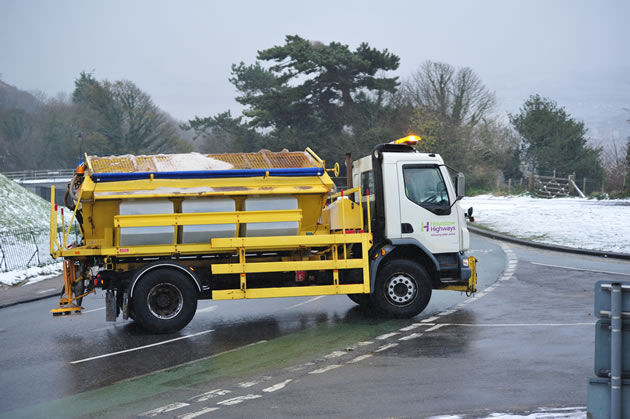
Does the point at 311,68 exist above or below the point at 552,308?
above

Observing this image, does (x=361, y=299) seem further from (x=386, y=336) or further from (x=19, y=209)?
(x=19, y=209)

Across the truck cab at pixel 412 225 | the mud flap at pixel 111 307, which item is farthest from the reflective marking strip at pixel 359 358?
the mud flap at pixel 111 307

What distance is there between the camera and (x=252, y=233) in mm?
11188

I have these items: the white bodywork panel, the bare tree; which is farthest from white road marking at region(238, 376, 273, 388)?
the bare tree

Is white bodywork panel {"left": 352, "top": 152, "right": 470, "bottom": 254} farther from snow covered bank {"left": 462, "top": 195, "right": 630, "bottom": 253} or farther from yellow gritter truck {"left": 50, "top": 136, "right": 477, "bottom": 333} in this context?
snow covered bank {"left": 462, "top": 195, "right": 630, "bottom": 253}

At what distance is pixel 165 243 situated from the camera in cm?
1098

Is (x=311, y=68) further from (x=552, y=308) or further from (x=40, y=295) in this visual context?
(x=552, y=308)

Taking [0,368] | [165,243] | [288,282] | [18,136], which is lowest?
[0,368]

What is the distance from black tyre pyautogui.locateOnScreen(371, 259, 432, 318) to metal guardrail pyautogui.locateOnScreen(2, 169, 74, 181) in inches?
2574

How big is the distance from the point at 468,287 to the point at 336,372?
471 centimetres

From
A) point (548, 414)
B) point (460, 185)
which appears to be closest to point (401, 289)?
point (460, 185)

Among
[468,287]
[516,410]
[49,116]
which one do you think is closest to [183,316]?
[468,287]

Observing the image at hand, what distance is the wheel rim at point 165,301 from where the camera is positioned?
10883mm

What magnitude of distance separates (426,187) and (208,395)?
598 centimetres
